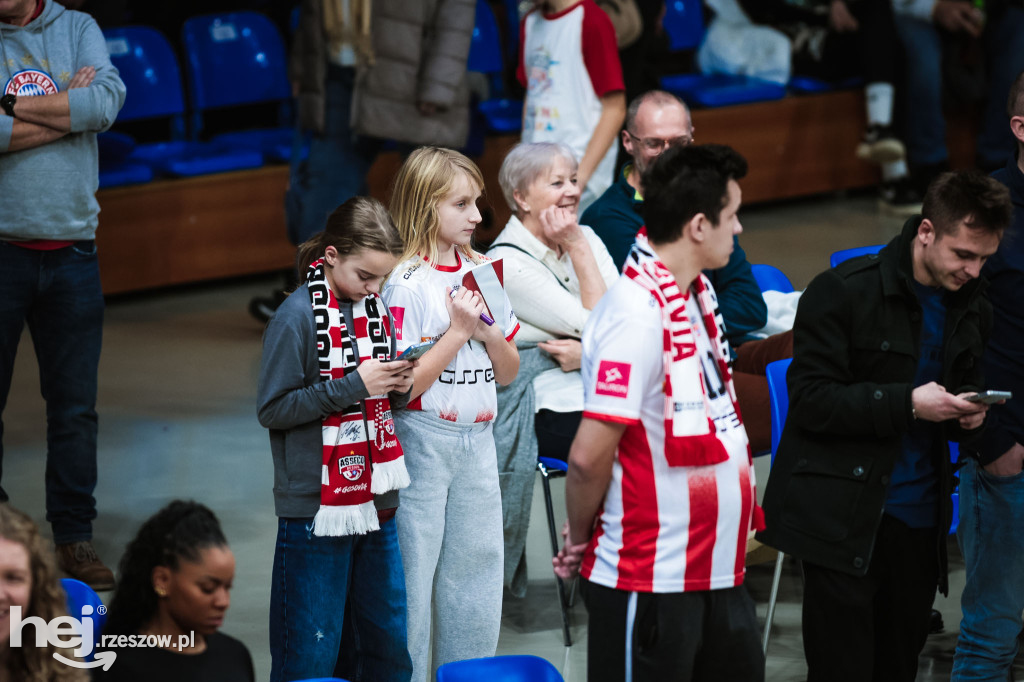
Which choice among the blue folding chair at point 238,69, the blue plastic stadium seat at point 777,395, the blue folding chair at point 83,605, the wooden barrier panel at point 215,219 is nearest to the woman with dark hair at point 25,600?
the blue folding chair at point 83,605

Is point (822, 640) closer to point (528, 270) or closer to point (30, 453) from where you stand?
point (528, 270)

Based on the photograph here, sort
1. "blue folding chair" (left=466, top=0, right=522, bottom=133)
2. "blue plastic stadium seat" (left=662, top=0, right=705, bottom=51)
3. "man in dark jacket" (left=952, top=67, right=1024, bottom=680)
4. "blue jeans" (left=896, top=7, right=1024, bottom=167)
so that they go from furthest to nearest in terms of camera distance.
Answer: "blue plastic stadium seat" (left=662, top=0, right=705, bottom=51) → "blue jeans" (left=896, top=7, right=1024, bottom=167) → "blue folding chair" (left=466, top=0, right=522, bottom=133) → "man in dark jacket" (left=952, top=67, right=1024, bottom=680)

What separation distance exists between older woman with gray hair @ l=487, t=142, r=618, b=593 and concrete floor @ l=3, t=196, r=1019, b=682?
1.74 ft

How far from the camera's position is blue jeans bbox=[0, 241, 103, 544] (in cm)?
389

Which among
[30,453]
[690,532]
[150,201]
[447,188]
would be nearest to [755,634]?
[690,532]

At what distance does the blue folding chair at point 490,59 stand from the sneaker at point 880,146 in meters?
2.20

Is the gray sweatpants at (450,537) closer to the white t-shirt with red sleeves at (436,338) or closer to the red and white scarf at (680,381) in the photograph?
the white t-shirt with red sleeves at (436,338)

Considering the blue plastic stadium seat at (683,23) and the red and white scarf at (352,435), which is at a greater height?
the blue plastic stadium seat at (683,23)

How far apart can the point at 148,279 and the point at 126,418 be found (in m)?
1.64

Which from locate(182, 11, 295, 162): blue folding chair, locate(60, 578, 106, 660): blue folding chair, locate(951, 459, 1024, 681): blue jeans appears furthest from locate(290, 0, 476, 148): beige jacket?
locate(60, 578, 106, 660): blue folding chair

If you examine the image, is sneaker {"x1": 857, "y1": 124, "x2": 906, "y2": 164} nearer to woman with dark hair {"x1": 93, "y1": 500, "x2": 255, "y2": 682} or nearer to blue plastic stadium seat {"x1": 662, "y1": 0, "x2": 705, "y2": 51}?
blue plastic stadium seat {"x1": 662, "y1": 0, "x2": 705, "y2": 51}

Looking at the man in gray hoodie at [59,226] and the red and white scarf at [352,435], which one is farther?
the man in gray hoodie at [59,226]

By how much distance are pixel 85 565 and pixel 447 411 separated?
152 cm

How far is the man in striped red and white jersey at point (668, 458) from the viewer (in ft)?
7.70
